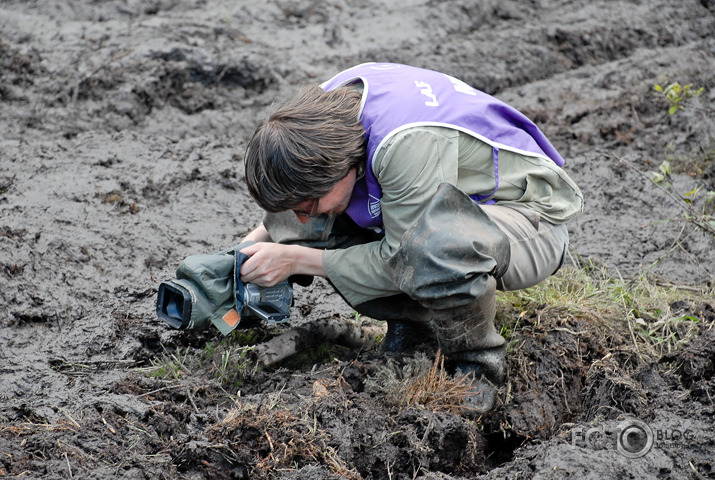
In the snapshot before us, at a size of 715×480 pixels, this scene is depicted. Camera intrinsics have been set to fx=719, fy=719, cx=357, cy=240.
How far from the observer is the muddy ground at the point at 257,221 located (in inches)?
84.6

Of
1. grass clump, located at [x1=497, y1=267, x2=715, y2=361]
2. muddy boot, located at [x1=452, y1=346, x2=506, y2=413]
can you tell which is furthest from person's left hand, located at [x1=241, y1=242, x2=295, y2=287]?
grass clump, located at [x1=497, y1=267, x2=715, y2=361]

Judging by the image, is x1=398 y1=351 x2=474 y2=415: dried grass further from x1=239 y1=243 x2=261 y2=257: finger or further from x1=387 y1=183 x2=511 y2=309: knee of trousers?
x1=239 y1=243 x2=261 y2=257: finger

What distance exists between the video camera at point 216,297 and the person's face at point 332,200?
0.29 meters

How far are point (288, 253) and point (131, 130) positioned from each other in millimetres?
2153

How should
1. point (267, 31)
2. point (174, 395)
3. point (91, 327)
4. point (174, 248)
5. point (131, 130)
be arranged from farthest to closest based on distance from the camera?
point (267, 31)
point (131, 130)
point (174, 248)
point (91, 327)
point (174, 395)

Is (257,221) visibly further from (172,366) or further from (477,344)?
(477,344)

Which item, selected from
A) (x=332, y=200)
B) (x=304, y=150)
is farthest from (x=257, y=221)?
(x=304, y=150)

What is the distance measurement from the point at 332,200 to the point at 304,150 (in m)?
0.24

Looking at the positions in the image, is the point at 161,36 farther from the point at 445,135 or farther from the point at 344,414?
the point at 344,414

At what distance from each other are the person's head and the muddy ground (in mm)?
665

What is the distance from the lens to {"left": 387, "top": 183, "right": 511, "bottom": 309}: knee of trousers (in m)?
2.20

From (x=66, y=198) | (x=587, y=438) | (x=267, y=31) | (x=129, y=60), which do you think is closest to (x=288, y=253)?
(x=587, y=438)

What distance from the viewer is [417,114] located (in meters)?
2.30

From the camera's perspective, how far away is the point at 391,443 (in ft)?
7.23
